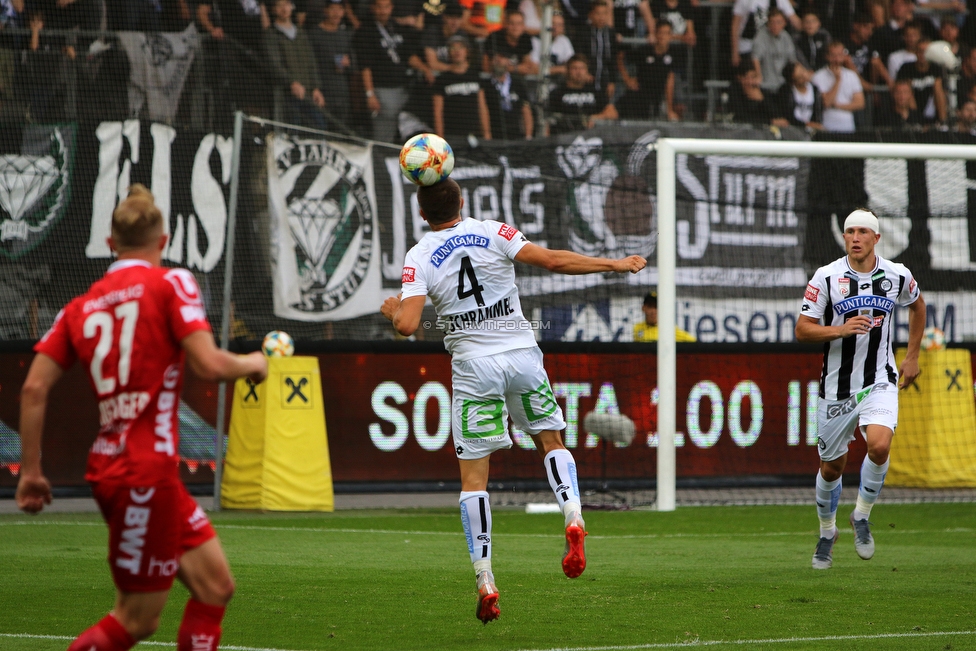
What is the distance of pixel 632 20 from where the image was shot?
780 inches

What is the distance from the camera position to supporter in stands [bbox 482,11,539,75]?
1862 centimetres

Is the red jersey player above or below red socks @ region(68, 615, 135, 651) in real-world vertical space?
above

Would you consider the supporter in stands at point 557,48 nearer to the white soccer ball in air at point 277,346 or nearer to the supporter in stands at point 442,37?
the supporter in stands at point 442,37

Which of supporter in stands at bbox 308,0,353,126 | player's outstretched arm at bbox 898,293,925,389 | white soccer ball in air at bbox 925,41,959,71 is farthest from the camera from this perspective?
white soccer ball in air at bbox 925,41,959,71

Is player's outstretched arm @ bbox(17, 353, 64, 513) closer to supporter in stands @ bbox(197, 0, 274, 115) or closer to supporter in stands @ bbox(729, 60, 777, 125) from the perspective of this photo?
supporter in stands @ bbox(197, 0, 274, 115)

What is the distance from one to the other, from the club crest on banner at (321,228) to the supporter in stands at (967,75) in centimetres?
1114

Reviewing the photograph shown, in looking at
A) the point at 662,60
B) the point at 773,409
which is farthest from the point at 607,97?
the point at 773,409

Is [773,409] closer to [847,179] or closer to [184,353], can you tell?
[847,179]

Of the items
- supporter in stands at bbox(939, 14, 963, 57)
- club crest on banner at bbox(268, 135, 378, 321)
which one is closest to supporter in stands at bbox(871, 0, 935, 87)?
supporter in stands at bbox(939, 14, 963, 57)

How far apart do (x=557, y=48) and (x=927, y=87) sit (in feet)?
21.0

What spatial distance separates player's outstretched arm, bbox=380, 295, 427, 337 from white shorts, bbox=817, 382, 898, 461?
3601mm

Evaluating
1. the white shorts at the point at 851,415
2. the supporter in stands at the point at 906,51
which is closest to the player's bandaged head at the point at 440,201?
the white shorts at the point at 851,415

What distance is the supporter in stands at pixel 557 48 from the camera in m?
18.9

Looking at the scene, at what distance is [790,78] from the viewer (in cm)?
1975
